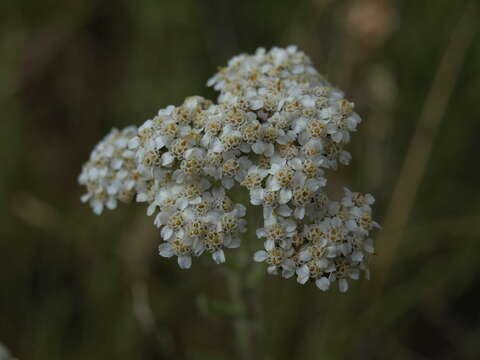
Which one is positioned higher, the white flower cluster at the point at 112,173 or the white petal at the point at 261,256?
the white flower cluster at the point at 112,173

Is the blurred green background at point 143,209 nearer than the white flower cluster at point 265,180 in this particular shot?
No

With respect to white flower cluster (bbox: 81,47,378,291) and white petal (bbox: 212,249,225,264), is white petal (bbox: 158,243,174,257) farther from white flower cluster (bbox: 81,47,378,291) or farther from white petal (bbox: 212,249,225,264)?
white petal (bbox: 212,249,225,264)

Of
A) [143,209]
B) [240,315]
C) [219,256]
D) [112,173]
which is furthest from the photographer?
[143,209]

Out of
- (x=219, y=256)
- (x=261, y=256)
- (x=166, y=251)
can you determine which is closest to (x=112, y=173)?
(x=166, y=251)

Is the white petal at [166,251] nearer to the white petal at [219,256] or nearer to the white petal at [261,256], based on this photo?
the white petal at [219,256]

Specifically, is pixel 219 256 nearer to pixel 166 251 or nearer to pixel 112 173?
pixel 166 251

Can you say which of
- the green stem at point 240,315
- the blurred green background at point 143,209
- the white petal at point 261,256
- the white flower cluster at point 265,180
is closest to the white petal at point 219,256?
the white flower cluster at point 265,180
